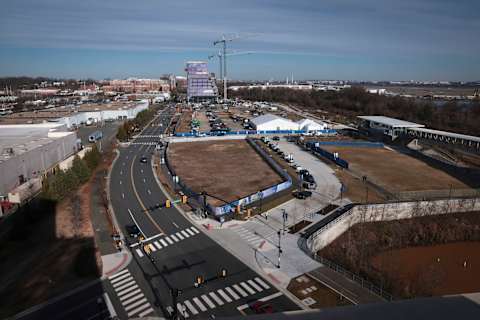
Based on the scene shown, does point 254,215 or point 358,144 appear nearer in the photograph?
point 254,215

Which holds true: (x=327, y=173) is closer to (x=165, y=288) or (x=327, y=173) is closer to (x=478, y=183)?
(x=478, y=183)

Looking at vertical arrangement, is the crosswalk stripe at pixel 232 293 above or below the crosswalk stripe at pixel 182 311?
above

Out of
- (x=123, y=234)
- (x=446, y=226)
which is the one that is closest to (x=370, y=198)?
(x=446, y=226)

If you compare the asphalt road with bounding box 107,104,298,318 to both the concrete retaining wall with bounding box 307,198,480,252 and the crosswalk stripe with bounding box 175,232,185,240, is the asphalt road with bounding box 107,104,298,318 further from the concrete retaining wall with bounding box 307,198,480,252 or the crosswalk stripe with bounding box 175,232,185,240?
the concrete retaining wall with bounding box 307,198,480,252

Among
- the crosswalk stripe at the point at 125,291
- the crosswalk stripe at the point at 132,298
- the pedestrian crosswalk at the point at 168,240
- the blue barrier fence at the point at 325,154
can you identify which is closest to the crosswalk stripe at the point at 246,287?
the crosswalk stripe at the point at 132,298

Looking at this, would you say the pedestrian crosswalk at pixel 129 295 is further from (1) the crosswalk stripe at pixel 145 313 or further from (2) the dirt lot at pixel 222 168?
(2) the dirt lot at pixel 222 168
